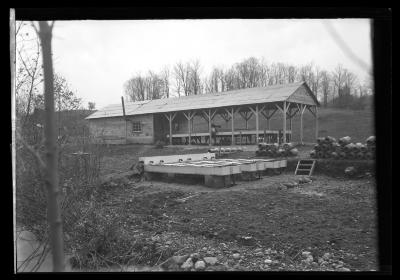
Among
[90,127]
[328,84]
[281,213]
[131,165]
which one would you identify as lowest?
[281,213]

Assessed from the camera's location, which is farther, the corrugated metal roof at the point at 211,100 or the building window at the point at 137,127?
the building window at the point at 137,127

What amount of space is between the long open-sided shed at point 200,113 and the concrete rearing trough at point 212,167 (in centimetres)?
23

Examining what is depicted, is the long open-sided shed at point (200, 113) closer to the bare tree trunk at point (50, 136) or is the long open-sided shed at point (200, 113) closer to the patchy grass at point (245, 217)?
the patchy grass at point (245, 217)

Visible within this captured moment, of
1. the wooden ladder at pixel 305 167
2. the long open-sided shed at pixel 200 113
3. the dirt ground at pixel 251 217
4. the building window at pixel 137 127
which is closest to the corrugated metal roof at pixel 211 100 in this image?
the long open-sided shed at pixel 200 113

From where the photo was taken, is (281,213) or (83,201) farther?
(281,213)

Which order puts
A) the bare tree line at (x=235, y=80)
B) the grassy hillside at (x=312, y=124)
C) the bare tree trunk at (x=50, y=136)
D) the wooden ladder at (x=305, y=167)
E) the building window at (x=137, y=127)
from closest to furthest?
the bare tree trunk at (x=50, y=136), the bare tree line at (x=235, y=80), the grassy hillside at (x=312, y=124), the building window at (x=137, y=127), the wooden ladder at (x=305, y=167)

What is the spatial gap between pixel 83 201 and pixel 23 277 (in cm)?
128

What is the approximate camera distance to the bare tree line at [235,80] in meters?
2.16

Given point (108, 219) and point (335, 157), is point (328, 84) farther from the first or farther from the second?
point (108, 219)

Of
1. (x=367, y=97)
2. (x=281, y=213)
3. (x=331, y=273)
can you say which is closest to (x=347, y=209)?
(x=281, y=213)

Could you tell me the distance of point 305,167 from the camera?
3.36 meters

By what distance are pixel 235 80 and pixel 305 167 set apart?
151 centimetres

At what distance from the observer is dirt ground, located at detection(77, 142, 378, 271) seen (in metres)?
2.16

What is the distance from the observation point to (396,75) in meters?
1.13
